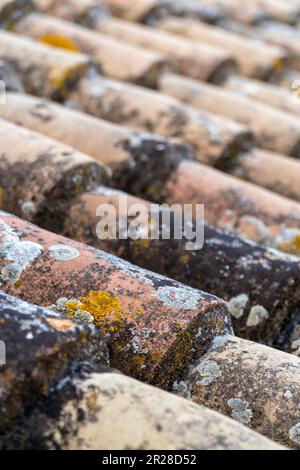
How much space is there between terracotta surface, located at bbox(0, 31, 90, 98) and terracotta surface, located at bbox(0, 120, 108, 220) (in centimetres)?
91

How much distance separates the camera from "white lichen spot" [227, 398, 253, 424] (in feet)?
4.35

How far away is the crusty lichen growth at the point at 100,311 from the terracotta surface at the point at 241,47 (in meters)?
2.67

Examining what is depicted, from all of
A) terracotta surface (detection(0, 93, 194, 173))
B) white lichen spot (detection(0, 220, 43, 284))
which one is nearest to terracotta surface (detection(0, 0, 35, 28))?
terracotta surface (detection(0, 93, 194, 173))

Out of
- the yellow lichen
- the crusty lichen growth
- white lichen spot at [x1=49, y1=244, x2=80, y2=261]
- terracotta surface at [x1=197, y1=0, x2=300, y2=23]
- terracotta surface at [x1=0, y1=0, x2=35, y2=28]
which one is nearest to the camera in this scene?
the crusty lichen growth

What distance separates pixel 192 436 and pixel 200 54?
291cm

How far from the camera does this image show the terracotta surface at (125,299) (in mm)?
1401

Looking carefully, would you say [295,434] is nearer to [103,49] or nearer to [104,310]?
[104,310]

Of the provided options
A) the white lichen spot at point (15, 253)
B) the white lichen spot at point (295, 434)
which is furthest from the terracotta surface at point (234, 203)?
the white lichen spot at point (295, 434)

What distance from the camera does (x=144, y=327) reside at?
1416mm

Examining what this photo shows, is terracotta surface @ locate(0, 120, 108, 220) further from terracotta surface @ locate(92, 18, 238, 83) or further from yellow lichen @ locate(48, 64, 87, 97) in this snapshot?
terracotta surface @ locate(92, 18, 238, 83)

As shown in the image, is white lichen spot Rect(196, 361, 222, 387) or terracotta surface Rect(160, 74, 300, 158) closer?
white lichen spot Rect(196, 361, 222, 387)
